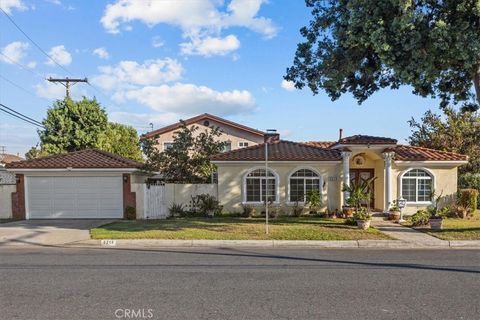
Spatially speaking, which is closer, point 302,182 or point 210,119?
point 302,182

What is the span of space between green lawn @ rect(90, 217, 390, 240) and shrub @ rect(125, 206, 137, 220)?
2.84m

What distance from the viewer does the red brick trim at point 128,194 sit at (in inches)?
779

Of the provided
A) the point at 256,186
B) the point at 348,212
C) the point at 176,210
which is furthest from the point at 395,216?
the point at 176,210

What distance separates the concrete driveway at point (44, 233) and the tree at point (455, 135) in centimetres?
2235

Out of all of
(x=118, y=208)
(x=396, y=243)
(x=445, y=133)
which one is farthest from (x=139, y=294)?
(x=445, y=133)

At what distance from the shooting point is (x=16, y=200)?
1981 cm

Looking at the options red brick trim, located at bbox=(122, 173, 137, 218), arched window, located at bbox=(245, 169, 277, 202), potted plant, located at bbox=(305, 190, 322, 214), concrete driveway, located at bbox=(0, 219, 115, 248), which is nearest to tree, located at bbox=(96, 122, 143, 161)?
red brick trim, located at bbox=(122, 173, 137, 218)

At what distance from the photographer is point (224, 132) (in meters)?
38.9

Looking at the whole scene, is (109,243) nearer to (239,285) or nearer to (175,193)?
(239,285)

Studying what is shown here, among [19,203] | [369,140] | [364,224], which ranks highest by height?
[369,140]

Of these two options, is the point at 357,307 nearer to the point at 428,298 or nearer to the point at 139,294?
the point at 428,298

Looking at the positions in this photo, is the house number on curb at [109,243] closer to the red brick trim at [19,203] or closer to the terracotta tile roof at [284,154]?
the terracotta tile roof at [284,154]

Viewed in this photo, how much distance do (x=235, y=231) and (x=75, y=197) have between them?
31.3 feet

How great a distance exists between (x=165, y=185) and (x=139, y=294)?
14218mm
